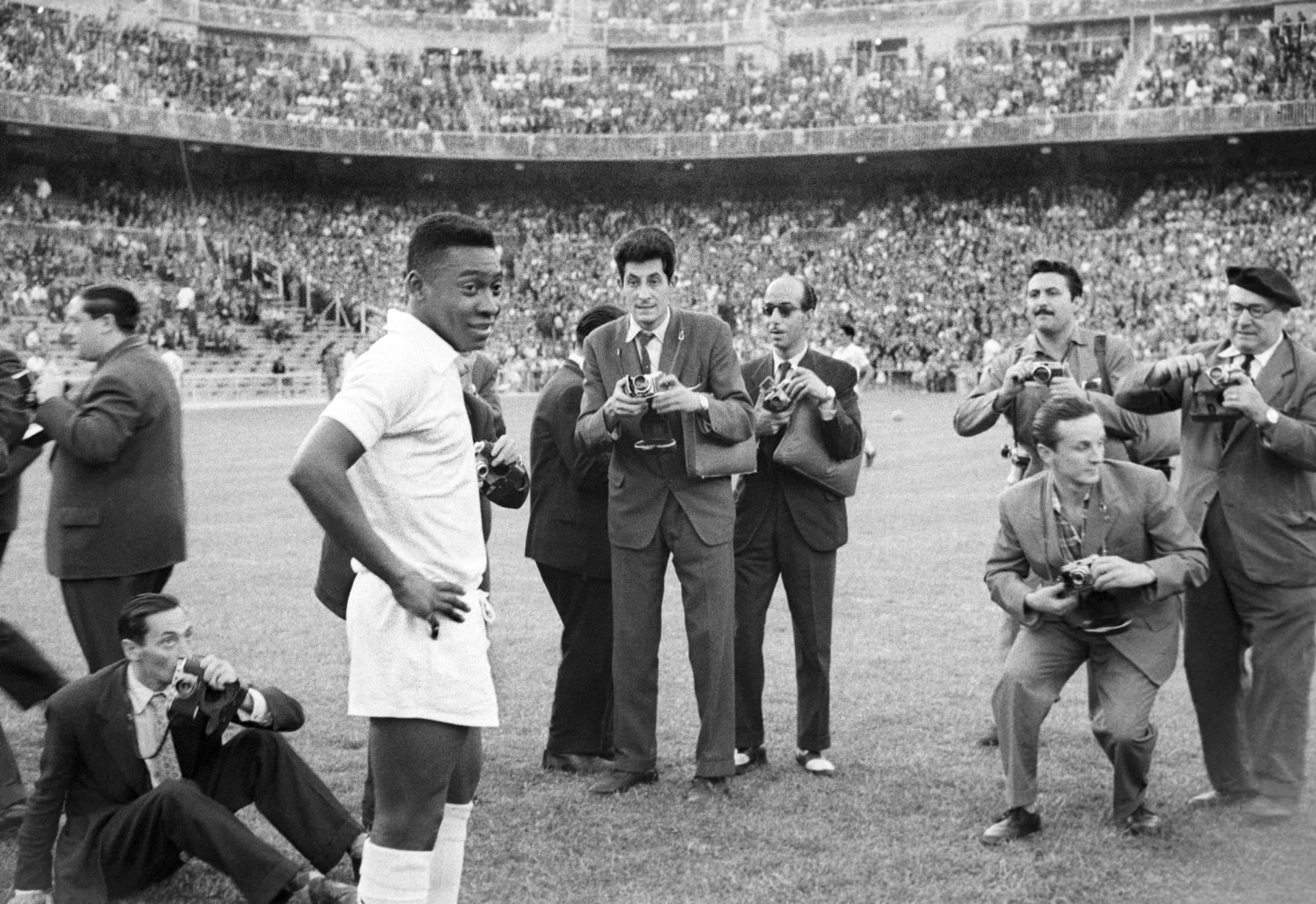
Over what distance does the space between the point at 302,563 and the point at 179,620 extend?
756 cm

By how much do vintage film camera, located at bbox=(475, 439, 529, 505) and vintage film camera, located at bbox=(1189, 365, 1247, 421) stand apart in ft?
8.82

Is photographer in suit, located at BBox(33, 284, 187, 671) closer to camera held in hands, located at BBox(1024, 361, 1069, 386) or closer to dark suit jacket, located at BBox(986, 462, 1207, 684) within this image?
dark suit jacket, located at BBox(986, 462, 1207, 684)

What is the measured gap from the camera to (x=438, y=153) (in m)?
48.4

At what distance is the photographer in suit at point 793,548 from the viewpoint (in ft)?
20.6

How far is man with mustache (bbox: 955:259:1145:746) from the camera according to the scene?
6.18 m

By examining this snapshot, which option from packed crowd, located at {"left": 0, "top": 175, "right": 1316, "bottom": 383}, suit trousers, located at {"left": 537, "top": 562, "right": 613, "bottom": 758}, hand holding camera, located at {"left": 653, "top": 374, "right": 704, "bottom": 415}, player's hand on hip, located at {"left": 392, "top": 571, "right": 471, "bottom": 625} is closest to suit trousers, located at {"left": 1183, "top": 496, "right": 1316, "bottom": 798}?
hand holding camera, located at {"left": 653, "top": 374, "right": 704, "bottom": 415}

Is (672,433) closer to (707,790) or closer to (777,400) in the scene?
(777,400)

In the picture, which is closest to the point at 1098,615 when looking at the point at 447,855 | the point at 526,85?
the point at 447,855

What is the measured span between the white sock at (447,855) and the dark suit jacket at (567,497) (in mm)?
2623

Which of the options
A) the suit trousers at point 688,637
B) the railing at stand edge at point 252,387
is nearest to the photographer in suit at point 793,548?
the suit trousers at point 688,637

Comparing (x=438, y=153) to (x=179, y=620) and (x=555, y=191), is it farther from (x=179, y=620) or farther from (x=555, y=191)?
(x=179, y=620)

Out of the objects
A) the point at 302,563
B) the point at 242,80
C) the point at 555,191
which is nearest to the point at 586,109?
the point at 555,191

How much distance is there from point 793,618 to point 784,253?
41.1 m

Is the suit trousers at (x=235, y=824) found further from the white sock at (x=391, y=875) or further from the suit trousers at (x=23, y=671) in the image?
the suit trousers at (x=23, y=671)
